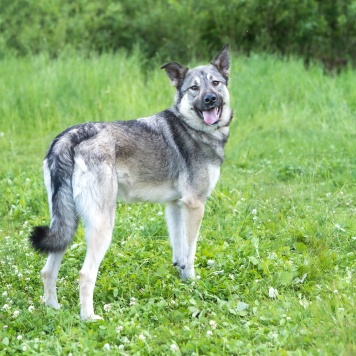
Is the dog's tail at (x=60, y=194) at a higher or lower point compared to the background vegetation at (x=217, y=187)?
higher

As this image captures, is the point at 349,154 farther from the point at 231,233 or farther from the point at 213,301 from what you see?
the point at 213,301

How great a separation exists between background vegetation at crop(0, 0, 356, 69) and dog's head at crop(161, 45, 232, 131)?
26.0 feet

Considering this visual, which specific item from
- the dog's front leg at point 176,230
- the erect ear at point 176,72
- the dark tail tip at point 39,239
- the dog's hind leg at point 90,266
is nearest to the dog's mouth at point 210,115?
the erect ear at point 176,72

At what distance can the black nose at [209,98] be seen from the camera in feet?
18.0

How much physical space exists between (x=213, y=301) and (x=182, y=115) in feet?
5.21

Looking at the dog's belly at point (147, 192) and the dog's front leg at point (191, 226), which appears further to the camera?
the dog's front leg at point (191, 226)

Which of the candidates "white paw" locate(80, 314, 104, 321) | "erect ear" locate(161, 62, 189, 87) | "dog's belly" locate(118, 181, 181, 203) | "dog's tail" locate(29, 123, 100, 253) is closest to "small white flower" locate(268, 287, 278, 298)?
"dog's belly" locate(118, 181, 181, 203)

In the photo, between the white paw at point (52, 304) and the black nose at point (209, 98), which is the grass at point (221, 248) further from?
the black nose at point (209, 98)

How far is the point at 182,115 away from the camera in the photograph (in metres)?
5.69

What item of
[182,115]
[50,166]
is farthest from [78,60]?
[50,166]

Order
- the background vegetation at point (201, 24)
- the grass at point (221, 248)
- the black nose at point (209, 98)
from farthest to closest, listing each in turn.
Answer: the background vegetation at point (201, 24) < the black nose at point (209, 98) < the grass at point (221, 248)

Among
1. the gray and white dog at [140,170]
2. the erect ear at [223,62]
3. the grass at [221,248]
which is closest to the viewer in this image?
the grass at [221,248]

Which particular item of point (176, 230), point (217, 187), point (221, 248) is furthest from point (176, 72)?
point (217, 187)

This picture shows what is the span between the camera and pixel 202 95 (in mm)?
5543
